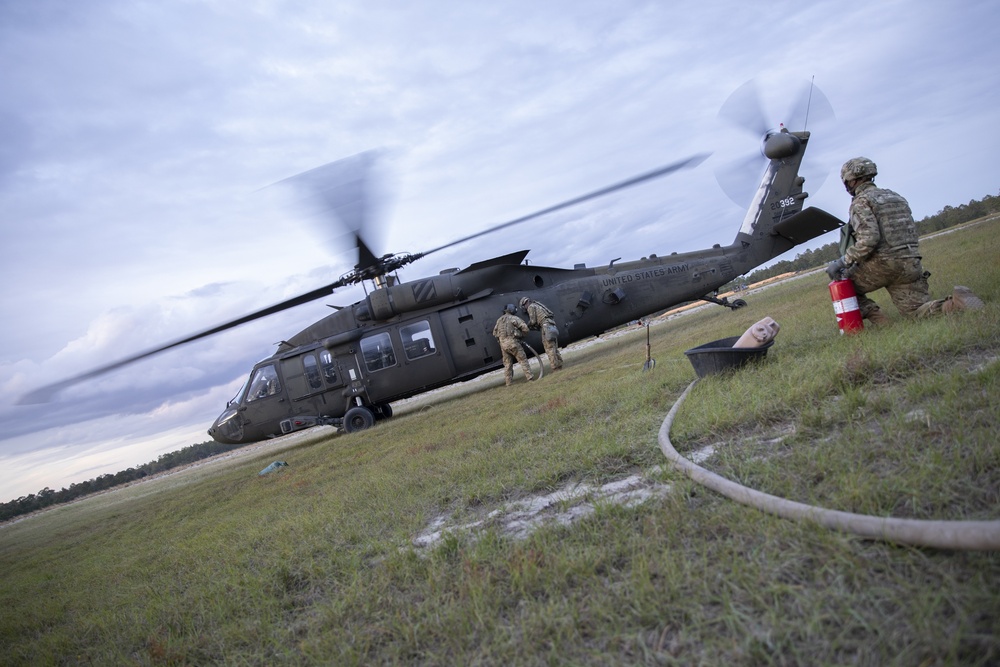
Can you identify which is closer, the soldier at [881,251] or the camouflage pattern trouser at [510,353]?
the soldier at [881,251]

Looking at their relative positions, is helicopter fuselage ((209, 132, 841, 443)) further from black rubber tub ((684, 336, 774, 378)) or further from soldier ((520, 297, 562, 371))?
black rubber tub ((684, 336, 774, 378))

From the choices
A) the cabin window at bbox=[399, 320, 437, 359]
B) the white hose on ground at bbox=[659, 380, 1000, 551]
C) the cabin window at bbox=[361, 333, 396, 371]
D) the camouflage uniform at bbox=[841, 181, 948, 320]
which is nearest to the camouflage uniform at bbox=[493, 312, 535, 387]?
the cabin window at bbox=[399, 320, 437, 359]

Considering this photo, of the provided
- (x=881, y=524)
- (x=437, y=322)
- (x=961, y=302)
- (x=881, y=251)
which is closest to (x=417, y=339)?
(x=437, y=322)

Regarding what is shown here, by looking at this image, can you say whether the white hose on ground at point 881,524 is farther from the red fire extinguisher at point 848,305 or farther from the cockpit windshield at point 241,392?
the cockpit windshield at point 241,392

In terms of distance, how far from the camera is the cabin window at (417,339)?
1184cm

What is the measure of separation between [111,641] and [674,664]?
334cm

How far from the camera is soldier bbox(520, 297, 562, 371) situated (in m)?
11.4

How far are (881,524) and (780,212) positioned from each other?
41.3 ft

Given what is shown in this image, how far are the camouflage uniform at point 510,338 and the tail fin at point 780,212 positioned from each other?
5.96 m

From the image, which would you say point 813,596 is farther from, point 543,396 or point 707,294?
point 707,294

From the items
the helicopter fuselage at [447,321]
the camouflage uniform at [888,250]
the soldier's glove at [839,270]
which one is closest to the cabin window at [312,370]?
the helicopter fuselage at [447,321]

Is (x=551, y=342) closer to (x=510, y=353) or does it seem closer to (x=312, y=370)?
(x=510, y=353)

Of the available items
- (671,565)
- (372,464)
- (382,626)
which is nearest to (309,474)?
(372,464)

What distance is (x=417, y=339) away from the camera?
11.9 meters
